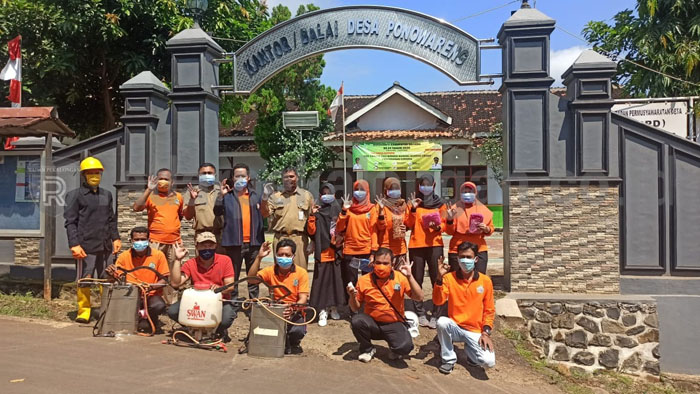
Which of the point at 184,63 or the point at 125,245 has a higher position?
the point at 184,63

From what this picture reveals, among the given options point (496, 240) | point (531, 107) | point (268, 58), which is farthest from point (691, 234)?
point (496, 240)

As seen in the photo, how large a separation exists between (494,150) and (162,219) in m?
12.7

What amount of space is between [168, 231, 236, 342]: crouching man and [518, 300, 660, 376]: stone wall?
3950 millimetres

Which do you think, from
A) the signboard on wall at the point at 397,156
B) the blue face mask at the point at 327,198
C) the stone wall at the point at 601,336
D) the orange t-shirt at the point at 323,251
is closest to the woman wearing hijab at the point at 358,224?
the orange t-shirt at the point at 323,251

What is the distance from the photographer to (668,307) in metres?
7.02

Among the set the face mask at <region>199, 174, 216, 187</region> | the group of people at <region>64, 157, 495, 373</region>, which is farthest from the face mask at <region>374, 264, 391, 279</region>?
the face mask at <region>199, 174, 216, 187</region>

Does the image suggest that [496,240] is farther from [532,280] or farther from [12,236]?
[12,236]

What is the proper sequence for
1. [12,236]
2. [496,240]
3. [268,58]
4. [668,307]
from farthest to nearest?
[496,240], [268,58], [12,236], [668,307]

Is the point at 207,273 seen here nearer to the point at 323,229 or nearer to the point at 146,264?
the point at 146,264

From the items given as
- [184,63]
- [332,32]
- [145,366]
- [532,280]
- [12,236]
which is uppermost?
[332,32]

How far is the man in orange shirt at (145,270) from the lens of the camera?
5.86 m

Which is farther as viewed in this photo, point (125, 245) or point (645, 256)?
point (125, 245)

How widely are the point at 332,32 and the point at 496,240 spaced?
1054 cm

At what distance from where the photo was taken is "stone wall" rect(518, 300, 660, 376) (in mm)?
6773
